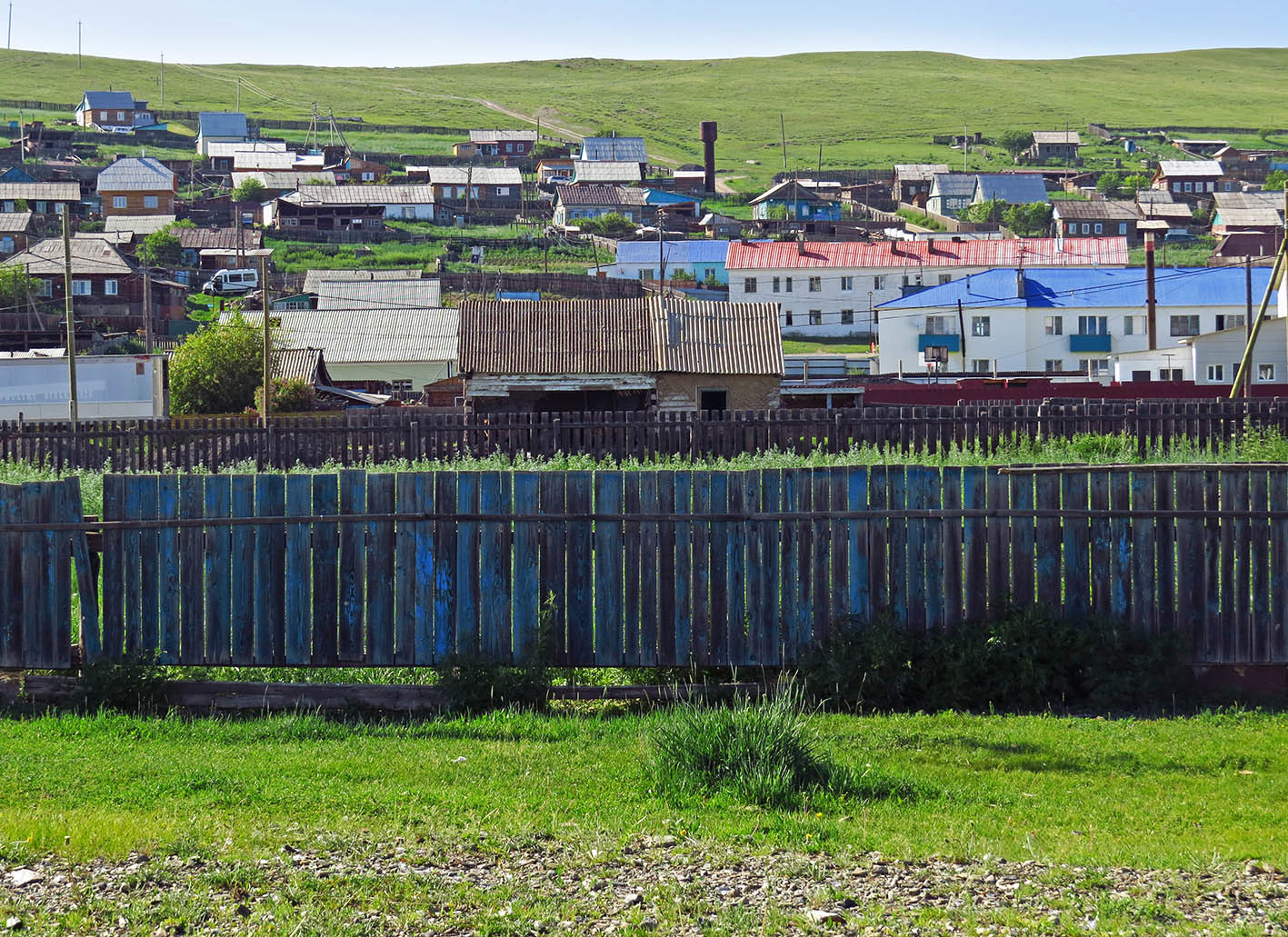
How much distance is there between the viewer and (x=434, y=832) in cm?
639

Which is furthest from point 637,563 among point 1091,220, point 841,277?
point 1091,220

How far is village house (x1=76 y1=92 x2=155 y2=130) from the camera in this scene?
160875mm

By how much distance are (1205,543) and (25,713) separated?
8.15 metres

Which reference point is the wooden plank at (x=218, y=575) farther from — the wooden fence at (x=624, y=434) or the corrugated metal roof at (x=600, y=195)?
the corrugated metal roof at (x=600, y=195)

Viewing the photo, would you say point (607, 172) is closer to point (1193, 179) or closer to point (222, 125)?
point (222, 125)

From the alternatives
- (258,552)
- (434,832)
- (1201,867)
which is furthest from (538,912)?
(258,552)

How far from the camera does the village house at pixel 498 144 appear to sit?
151750mm

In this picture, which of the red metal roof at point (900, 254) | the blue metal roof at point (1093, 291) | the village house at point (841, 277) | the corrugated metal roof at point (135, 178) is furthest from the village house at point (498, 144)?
the blue metal roof at point (1093, 291)

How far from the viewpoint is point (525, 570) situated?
376 inches

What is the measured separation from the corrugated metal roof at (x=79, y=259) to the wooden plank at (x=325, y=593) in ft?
232

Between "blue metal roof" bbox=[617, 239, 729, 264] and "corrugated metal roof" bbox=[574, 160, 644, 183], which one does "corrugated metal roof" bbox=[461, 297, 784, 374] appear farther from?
"corrugated metal roof" bbox=[574, 160, 644, 183]

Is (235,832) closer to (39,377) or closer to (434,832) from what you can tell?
(434,832)

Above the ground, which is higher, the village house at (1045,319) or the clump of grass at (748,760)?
the village house at (1045,319)

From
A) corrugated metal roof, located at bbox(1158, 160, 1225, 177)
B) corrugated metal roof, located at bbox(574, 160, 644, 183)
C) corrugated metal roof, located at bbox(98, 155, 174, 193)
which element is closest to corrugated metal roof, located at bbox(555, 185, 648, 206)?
corrugated metal roof, located at bbox(574, 160, 644, 183)
